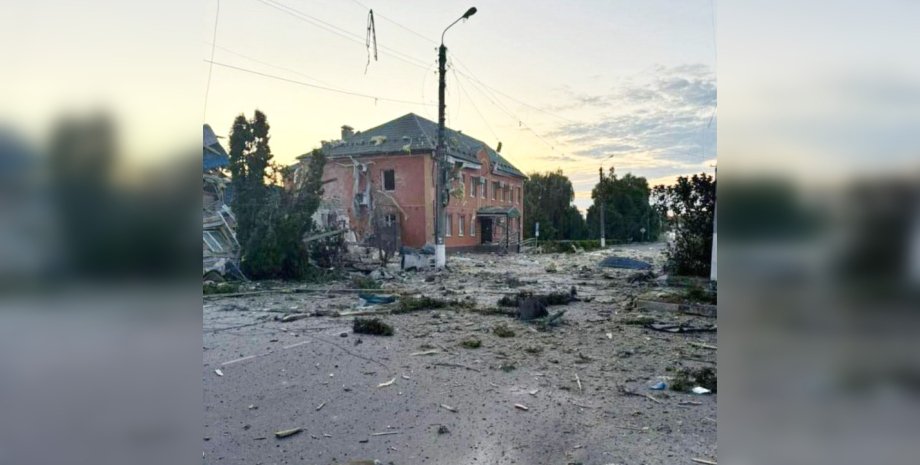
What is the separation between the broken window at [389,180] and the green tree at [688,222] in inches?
114

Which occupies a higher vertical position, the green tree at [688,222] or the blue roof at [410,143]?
the blue roof at [410,143]

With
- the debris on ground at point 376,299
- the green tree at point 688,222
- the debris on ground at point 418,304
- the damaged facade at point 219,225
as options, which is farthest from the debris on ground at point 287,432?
the green tree at point 688,222

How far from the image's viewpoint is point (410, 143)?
5.27m

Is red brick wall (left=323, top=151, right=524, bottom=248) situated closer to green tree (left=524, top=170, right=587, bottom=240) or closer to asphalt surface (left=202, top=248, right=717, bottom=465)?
green tree (left=524, top=170, right=587, bottom=240)

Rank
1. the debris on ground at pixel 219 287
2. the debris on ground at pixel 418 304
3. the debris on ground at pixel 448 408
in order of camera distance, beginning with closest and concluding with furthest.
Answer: the debris on ground at pixel 448 408 → the debris on ground at pixel 219 287 → the debris on ground at pixel 418 304

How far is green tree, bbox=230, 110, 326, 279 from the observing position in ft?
18.3

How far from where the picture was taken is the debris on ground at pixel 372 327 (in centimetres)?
488

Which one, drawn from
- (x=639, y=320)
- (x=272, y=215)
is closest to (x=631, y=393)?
(x=639, y=320)

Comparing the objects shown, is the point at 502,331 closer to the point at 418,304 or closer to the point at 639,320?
the point at 418,304

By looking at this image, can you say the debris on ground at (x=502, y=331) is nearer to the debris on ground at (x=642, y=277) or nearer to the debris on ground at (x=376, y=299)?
the debris on ground at (x=376, y=299)

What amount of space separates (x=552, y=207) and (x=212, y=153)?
128 inches
